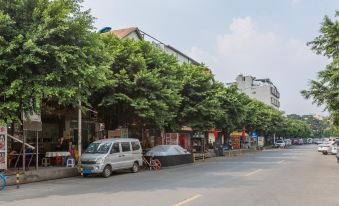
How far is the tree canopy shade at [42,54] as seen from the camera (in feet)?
55.4

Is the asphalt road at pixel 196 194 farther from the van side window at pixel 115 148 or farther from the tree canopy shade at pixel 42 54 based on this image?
the van side window at pixel 115 148

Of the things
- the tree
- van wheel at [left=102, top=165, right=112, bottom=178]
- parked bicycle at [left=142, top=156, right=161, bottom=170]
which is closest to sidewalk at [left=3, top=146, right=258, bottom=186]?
van wheel at [left=102, top=165, right=112, bottom=178]

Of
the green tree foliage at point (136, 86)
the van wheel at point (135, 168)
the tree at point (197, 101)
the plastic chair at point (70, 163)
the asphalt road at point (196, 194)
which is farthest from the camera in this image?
the tree at point (197, 101)

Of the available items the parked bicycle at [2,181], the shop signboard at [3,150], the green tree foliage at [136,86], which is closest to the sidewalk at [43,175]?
the shop signboard at [3,150]

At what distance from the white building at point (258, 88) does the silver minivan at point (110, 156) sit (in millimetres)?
99089

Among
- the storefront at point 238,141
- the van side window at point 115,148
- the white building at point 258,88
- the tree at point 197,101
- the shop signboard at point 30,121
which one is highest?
the white building at point 258,88

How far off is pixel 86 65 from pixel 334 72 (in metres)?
14.5

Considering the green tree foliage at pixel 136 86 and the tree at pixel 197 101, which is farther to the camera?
the tree at pixel 197 101

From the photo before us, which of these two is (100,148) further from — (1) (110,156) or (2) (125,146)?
(2) (125,146)

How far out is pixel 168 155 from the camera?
93.6 ft

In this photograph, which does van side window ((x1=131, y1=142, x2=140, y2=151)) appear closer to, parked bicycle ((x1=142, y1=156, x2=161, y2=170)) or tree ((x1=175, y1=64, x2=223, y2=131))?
parked bicycle ((x1=142, y1=156, x2=161, y2=170))

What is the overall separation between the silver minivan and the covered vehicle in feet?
9.90

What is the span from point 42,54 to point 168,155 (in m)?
13.6

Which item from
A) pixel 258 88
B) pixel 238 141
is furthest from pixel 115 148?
pixel 258 88
